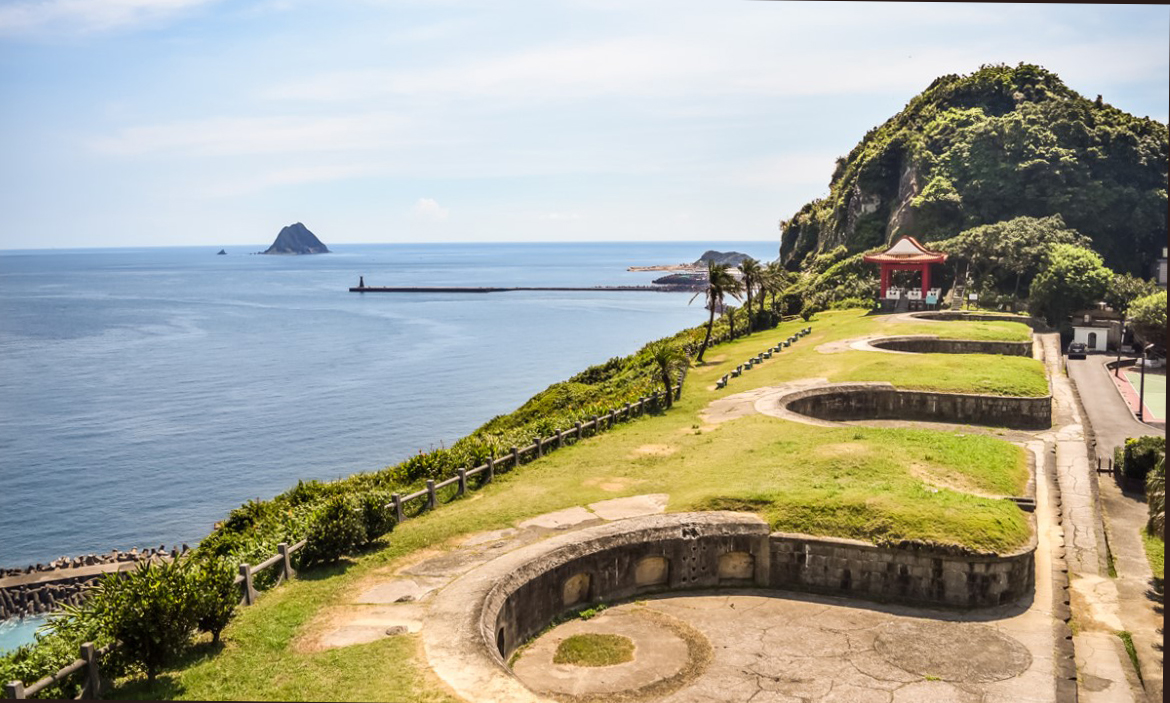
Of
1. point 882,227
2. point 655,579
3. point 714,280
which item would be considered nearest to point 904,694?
point 655,579

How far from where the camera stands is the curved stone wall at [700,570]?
18641 mm

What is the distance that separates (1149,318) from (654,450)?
42.1m

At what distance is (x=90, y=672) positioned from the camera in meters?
13.6

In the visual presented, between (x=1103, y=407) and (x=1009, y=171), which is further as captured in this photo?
(x=1009, y=171)

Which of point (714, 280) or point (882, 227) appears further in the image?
point (882, 227)

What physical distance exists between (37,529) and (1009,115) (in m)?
98.7

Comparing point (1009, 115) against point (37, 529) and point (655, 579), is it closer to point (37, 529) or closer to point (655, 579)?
point (655, 579)

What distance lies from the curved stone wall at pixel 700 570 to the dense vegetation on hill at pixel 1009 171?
73.0 metres

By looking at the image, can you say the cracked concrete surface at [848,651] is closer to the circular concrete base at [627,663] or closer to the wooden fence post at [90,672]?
the circular concrete base at [627,663]

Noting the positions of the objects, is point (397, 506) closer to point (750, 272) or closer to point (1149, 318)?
point (750, 272)

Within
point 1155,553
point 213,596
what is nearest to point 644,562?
point 213,596

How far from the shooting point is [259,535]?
21594mm

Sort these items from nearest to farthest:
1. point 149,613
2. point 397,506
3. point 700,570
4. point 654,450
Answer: point 149,613
point 700,570
point 397,506
point 654,450

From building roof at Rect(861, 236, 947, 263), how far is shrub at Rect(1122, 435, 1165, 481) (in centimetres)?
4002
